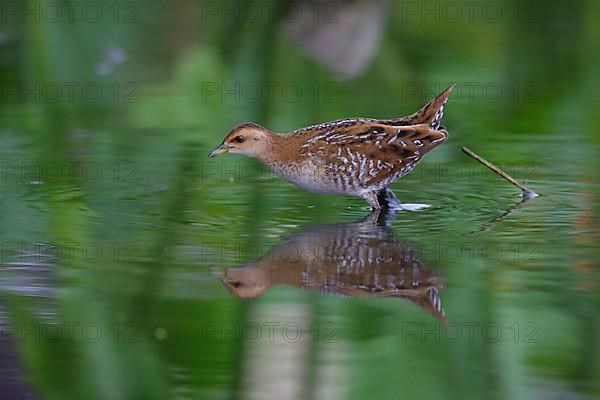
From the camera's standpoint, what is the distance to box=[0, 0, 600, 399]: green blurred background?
16.7 feet

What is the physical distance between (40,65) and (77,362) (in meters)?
6.22

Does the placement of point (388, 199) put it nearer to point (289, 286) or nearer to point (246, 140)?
point (246, 140)

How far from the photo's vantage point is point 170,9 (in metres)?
14.1

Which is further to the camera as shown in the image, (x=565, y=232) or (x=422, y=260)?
(x=565, y=232)

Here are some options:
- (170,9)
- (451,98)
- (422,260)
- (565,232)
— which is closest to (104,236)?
(422,260)

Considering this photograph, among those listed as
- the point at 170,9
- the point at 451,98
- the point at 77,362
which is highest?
the point at 170,9

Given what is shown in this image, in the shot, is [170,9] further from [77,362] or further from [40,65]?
[77,362]

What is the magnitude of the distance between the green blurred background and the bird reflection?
9 centimetres

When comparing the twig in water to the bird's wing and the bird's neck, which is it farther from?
the bird's neck

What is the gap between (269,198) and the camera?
819 centimetres

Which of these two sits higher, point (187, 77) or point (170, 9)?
point (170, 9)

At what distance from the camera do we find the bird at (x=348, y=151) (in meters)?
7.96

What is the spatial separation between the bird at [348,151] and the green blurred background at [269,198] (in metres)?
0.17

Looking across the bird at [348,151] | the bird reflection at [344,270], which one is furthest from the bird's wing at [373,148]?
the bird reflection at [344,270]
